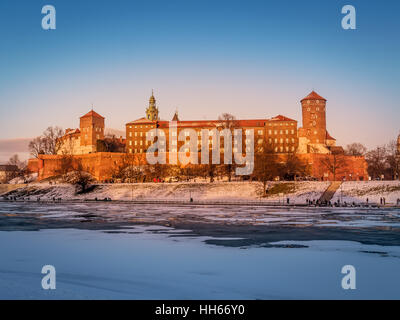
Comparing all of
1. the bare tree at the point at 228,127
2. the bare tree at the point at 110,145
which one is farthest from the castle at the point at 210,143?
the bare tree at the point at 228,127

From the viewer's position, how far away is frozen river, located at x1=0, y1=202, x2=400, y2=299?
1012 centimetres

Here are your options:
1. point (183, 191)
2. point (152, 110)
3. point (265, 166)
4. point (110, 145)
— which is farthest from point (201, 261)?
point (152, 110)

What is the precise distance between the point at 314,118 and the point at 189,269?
98367 millimetres

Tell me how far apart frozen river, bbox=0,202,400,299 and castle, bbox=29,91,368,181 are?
63133mm

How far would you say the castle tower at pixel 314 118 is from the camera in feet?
347

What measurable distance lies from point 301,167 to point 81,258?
6079cm

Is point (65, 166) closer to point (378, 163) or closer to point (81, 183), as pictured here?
point (81, 183)

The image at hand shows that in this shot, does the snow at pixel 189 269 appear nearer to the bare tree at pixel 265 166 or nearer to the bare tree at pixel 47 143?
the bare tree at pixel 265 166

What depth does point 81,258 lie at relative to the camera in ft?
47.0

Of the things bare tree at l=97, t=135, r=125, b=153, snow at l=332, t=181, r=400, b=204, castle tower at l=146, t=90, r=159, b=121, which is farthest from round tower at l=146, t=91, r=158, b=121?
snow at l=332, t=181, r=400, b=204

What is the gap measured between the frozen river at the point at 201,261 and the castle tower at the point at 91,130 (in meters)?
96.9

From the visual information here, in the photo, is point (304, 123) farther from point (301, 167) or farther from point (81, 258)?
point (81, 258)

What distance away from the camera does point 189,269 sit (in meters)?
12.5
